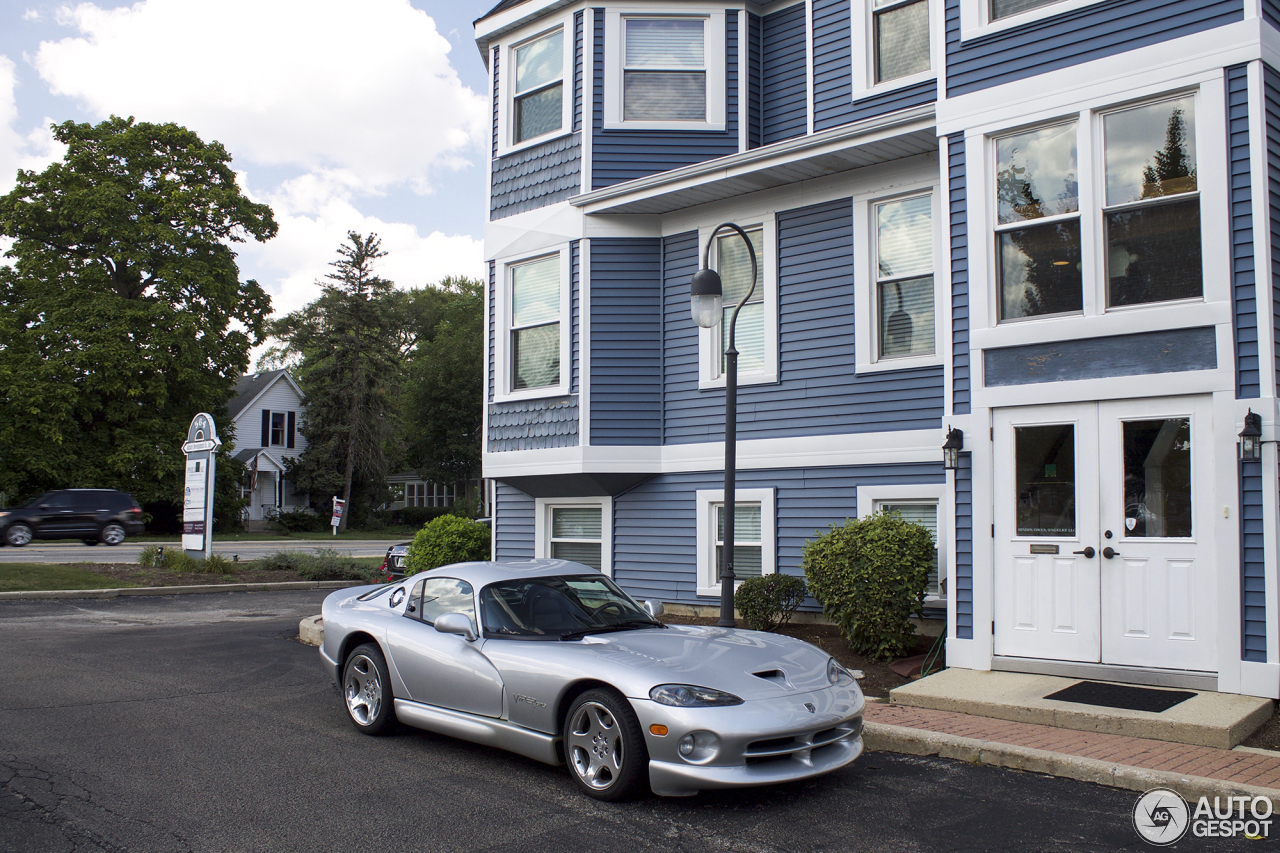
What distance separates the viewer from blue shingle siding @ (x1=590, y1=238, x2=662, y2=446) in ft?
40.2

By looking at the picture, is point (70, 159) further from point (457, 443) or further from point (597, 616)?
point (597, 616)

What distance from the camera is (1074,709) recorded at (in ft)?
21.3

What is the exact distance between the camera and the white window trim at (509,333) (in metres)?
12.5

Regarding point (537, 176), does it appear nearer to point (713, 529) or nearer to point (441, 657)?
point (713, 529)

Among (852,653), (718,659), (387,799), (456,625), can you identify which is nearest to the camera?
(387,799)

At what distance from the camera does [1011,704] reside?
6715mm

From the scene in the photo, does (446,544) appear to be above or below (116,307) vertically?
below

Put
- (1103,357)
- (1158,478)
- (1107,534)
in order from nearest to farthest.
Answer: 1. (1158,478)
2. (1107,534)
3. (1103,357)

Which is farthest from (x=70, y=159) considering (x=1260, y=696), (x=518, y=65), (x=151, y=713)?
(x=1260, y=696)

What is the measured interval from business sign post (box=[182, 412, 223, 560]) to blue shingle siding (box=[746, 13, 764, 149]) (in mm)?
14039

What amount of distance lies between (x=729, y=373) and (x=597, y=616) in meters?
2.89

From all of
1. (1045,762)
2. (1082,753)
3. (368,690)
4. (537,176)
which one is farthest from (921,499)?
(537,176)

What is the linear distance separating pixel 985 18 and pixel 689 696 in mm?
6958

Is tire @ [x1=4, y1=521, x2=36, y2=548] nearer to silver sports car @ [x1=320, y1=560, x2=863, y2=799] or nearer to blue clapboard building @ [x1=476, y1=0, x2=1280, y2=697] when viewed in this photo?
blue clapboard building @ [x1=476, y1=0, x2=1280, y2=697]
